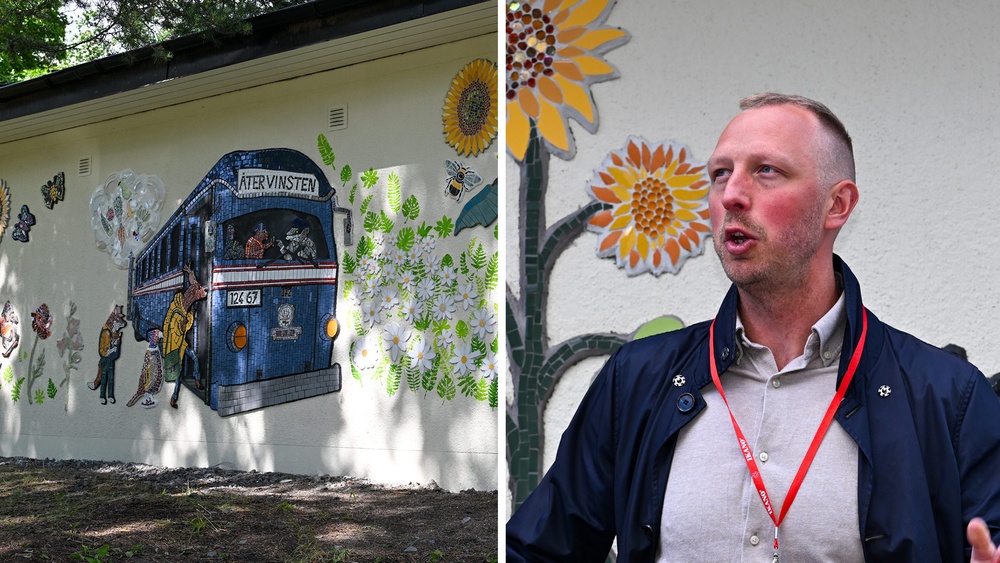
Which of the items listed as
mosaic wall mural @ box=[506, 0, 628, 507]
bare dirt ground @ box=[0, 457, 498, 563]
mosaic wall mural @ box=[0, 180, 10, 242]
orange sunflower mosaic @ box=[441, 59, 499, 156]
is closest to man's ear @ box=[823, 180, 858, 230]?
mosaic wall mural @ box=[506, 0, 628, 507]

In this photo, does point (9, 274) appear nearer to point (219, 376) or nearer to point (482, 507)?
point (219, 376)

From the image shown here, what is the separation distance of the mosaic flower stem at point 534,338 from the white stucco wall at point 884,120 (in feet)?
0.61

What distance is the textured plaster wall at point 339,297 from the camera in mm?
7445

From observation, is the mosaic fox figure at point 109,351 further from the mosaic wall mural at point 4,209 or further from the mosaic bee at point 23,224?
the mosaic wall mural at point 4,209

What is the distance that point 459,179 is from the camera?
732 centimetres

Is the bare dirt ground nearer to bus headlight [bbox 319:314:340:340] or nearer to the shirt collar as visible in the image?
bus headlight [bbox 319:314:340:340]

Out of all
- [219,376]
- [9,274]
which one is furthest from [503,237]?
[9,274]

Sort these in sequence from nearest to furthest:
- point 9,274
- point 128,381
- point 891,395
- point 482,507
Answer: point 891,395, point 482,507, point 128,381, point 9,274

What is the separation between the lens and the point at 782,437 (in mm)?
1836

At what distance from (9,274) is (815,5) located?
10.6 m

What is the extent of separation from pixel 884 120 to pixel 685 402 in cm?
113

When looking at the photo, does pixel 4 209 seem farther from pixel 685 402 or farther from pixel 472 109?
pixel 685 402

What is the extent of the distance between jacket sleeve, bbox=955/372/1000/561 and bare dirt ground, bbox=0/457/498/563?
3967mm

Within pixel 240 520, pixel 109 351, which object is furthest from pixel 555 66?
pixel 109 351
